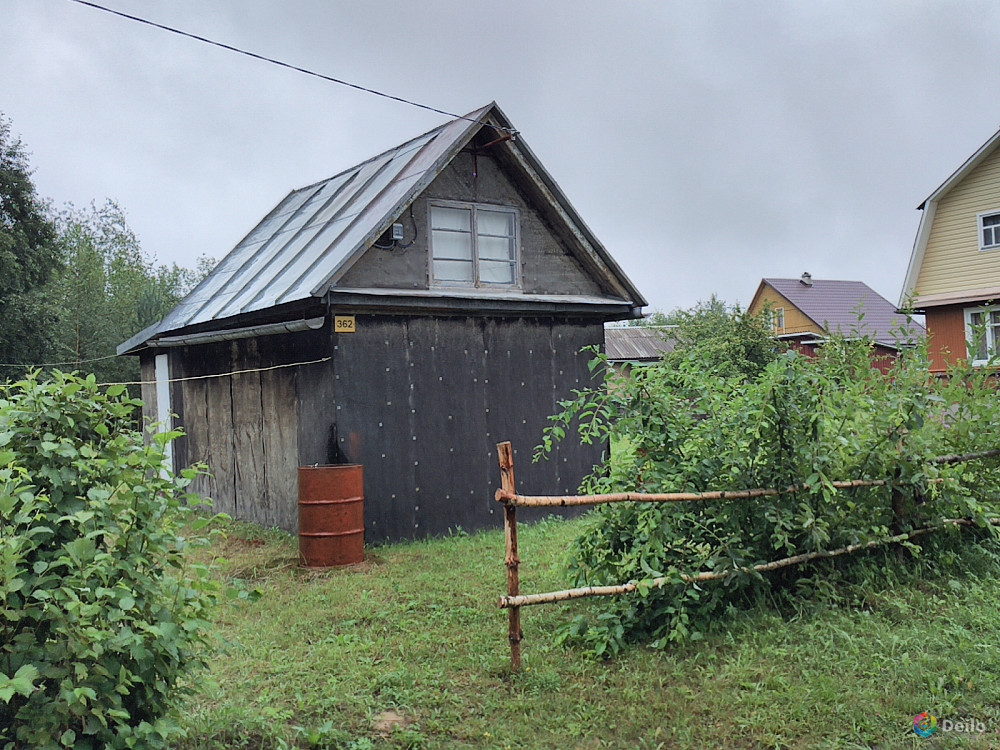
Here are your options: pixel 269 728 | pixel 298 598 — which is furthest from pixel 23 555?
pixel 298 598

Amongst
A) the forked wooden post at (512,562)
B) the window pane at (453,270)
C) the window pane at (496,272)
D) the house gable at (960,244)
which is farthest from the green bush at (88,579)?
the house gable at (960,244)

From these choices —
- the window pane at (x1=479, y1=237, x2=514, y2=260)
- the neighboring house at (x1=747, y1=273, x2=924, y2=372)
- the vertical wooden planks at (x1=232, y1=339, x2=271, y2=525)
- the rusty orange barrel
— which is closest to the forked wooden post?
the rusty orange barrel

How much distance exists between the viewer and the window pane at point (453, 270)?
34.9ft

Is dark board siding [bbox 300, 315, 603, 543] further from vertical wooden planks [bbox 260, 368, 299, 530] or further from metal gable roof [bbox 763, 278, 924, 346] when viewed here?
metal gable roof [bbox 763, 278, 924, 346]

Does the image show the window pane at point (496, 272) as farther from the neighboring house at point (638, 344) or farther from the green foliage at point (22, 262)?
the neighboring house at point (638, 344)

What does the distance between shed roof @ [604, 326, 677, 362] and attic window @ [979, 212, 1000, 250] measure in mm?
18807

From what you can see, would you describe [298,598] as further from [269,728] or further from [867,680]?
[867,680]

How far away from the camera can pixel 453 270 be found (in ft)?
35.4

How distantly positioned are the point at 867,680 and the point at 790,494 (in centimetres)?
156

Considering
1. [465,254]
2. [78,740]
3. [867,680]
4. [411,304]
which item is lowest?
[867,680]

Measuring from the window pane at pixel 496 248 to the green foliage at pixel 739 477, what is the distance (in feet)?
16.4

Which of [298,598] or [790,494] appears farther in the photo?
[298,598]

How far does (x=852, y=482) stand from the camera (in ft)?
20.7

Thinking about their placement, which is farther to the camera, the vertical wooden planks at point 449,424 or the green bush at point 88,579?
the vertical wooden planks at point 449,424
